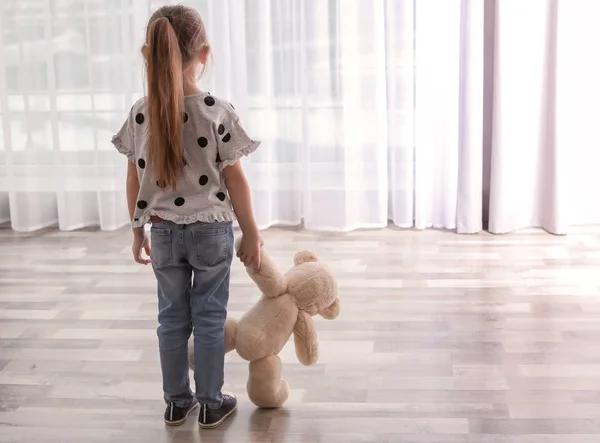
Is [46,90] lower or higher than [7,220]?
higher

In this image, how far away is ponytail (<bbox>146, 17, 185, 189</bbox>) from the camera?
1879 millimetres

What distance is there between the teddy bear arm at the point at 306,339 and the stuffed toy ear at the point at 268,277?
0.27 ft

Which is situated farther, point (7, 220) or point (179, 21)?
point (7, 220)

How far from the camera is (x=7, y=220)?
171 inches

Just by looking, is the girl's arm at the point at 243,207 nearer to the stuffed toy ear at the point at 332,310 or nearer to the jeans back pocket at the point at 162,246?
the jeans back pocket at the point at 162,246

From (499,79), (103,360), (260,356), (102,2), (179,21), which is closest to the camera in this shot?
(179,21)

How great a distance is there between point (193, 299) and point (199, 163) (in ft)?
1.04

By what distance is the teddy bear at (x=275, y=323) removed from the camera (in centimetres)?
212

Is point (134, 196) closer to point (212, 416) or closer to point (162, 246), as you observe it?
point (162, 246)

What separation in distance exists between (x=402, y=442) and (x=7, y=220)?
9.54ft

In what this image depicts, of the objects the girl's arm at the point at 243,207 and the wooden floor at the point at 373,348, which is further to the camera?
the wooden floor at the point at 373,348

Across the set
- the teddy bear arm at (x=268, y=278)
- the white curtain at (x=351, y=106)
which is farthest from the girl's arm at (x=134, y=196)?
the white curtain at (x=351, y=106)

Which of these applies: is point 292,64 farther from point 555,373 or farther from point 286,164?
point 555,373

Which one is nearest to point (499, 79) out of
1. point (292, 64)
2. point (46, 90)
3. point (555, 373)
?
point (292, 64)
